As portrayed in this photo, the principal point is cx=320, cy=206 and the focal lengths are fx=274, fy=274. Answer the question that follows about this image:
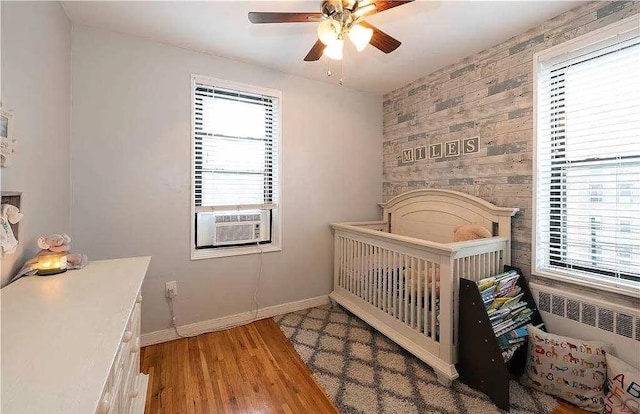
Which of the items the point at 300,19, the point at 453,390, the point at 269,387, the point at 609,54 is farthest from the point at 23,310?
the point at 609,54

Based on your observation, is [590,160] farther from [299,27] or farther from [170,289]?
[170,289]

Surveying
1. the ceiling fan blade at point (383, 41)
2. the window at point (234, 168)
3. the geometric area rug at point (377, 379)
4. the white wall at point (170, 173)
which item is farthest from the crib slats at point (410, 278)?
the ceiling fan blade at point (383, 41)

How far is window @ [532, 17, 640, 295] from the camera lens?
1.59m

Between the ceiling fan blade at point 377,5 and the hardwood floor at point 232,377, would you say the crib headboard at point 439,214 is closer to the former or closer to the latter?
the hardwood floor at point 232,377

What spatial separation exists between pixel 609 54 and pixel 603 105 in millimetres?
301

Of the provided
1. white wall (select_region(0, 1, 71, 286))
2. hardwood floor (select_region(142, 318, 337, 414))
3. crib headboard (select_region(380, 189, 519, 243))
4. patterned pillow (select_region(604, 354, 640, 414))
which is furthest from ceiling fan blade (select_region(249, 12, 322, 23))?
patterned pillow (select_region(604, 354, 640, 414))

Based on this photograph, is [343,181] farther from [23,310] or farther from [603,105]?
[23,310]

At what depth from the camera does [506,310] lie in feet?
5.85

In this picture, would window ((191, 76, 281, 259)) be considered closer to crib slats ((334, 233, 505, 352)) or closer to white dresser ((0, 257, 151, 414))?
crib slats ((334, 233, 505, 352))

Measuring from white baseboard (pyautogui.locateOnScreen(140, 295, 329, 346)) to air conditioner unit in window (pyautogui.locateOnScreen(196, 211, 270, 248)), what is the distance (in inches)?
26.1

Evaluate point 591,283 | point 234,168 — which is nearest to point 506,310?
point 591,283

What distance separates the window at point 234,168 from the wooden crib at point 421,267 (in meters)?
0.79

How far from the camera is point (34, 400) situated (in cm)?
55

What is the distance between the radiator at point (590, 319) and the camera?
1548 millimetres
